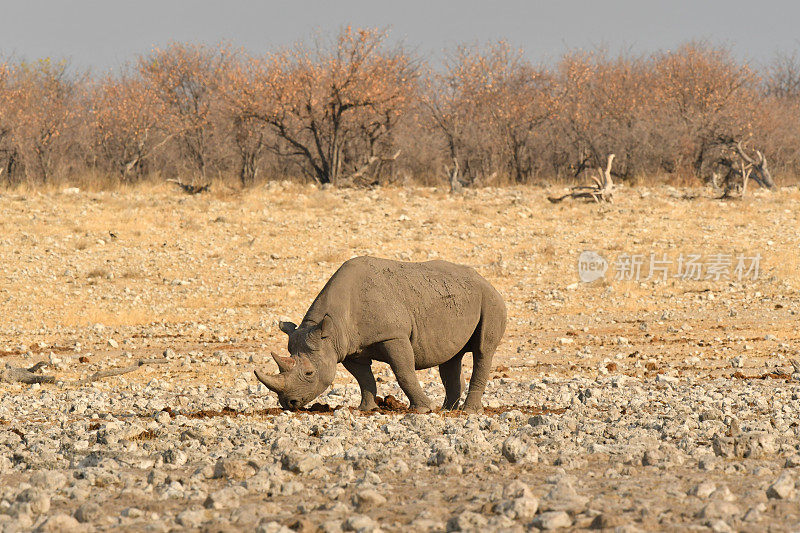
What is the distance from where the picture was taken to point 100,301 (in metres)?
21.0

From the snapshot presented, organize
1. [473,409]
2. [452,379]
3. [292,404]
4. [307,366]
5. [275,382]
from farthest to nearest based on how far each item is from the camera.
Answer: [452,379], [473,409], [292,404], [307,366], [275,382]

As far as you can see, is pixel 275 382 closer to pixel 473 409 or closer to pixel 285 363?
pixel 285 363

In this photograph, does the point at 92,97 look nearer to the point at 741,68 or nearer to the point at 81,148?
the point at 81,148

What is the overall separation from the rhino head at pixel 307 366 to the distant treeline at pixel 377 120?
98.9 ft

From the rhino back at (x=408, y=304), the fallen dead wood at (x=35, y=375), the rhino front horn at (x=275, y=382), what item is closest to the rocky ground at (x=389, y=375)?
the fallen dead wood at (x=35, y=375)

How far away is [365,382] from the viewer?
33.0 feet

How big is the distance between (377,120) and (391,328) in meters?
34.8

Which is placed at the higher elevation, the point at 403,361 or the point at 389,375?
the point at 403,361

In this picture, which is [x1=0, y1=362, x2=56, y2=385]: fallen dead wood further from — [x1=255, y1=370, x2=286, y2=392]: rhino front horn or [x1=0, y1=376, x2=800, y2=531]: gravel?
[x1=255, y1=370, x2=286, y2=392]: rhino front horn

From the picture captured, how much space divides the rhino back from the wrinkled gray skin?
11 millimetres

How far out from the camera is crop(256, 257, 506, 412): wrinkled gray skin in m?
9.22

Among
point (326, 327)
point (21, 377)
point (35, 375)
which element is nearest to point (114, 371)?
point (35, 375)

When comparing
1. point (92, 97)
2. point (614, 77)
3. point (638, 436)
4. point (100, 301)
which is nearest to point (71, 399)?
point (638, 436)

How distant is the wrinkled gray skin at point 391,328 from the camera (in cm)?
922
